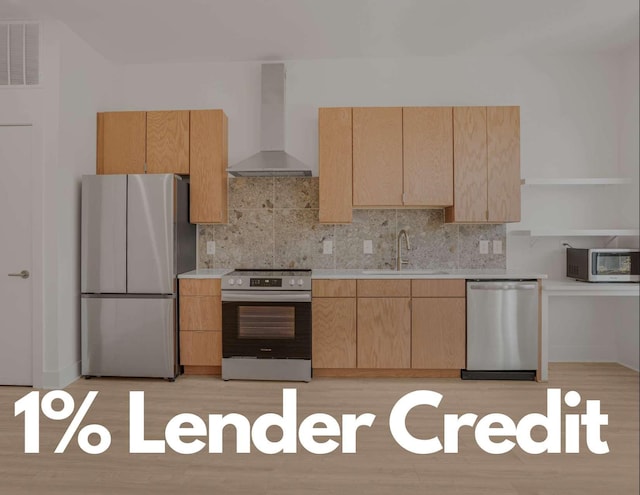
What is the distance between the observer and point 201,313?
12.7ft

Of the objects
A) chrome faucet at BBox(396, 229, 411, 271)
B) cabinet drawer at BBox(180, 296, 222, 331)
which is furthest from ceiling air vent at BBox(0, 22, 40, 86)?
chrome faucet at BBox(396, 229, 411, 271)

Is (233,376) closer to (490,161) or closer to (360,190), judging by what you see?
(360,190)

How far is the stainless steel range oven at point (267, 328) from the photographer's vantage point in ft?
12.2

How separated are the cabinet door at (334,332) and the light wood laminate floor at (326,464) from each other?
51cm

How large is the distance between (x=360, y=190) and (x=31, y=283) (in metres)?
2.77

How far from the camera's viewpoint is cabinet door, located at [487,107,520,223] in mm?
3957

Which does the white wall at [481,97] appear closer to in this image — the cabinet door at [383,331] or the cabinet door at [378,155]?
the cabinet door at [378,155]

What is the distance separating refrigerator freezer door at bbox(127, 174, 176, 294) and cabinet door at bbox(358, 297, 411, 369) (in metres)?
1.63

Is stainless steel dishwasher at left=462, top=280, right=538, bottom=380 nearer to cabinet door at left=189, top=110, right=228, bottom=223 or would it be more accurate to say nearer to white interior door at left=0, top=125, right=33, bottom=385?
cabinet door at left=189, top=110, right=228, bottom=223

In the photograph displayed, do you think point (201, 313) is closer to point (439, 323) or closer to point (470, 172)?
point (439, 323)

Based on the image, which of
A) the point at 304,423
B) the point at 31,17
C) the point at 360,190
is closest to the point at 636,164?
the point at 360,190

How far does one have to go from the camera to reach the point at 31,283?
11.8 feet

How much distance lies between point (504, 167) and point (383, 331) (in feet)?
5.78

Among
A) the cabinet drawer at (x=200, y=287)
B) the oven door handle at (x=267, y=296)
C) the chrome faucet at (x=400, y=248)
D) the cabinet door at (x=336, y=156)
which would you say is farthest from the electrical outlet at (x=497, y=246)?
the cabinet drawer at (x=200, y=287)
